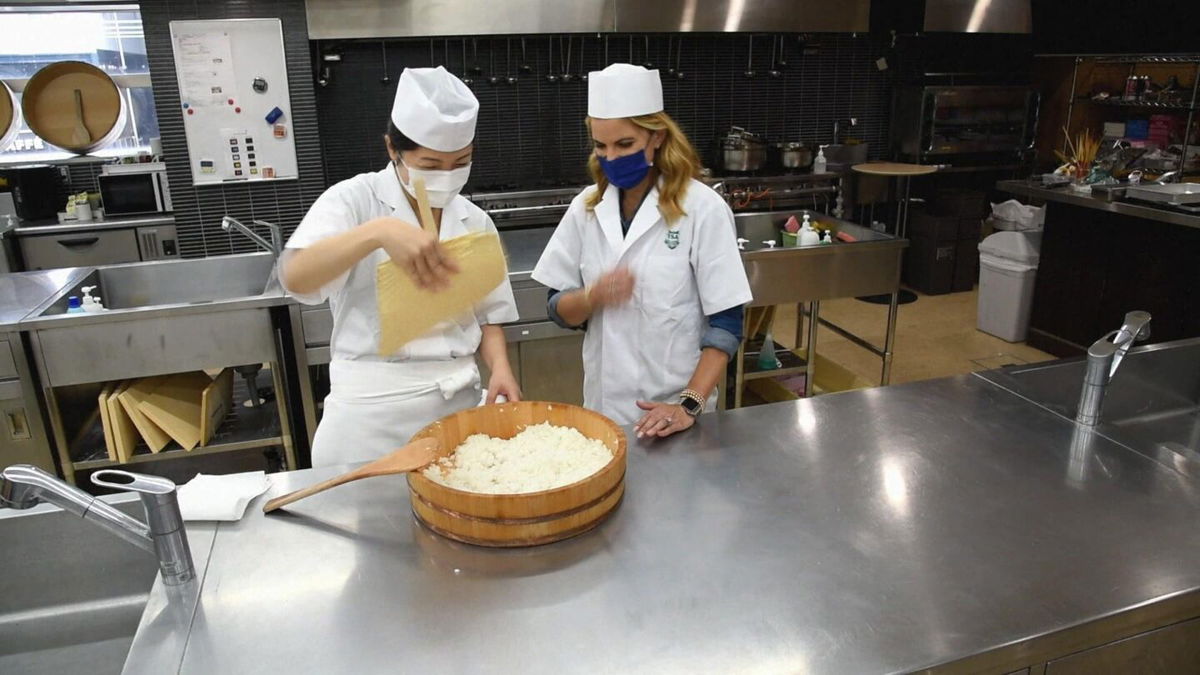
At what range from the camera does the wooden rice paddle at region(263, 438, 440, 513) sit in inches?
52.5

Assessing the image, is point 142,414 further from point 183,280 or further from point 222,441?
point 183,280

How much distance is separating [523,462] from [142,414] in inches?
84.2

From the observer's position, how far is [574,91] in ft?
18.6

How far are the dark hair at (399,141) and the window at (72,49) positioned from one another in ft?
14.0

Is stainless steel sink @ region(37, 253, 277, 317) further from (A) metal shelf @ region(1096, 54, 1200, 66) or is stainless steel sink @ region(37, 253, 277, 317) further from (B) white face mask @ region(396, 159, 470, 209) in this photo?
(A) metal shelf @ region(1096, 54, 1200, 66)

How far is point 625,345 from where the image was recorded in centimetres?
202

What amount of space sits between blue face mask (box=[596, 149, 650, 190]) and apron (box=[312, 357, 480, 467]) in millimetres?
584

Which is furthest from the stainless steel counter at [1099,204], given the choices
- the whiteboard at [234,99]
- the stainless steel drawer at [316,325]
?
the whiteboard at [234,99]

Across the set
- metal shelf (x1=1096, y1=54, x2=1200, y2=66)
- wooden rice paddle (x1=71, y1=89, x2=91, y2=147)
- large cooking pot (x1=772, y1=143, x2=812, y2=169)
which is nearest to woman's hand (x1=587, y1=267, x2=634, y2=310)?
large cooking pot (x1=772, y1=143, x2=812, y2=169)

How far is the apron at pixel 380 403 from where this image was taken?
1835 mm

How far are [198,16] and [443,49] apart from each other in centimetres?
154

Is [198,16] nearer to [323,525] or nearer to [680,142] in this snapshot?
[680,142]

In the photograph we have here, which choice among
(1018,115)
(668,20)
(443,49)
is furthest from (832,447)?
(1018,115)

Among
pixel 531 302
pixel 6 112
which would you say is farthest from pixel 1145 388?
pixel 6 112
